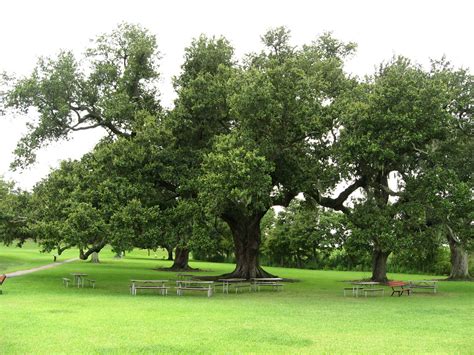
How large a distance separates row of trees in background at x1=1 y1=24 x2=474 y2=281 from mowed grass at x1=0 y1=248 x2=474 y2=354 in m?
4.60

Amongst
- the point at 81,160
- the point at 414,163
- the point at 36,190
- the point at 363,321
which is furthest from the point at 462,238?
the point at 36,190

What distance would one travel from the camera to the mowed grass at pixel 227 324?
10.6 m

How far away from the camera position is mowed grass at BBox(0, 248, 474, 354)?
417 inches

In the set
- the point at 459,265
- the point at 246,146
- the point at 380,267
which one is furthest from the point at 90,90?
the point at 459,265

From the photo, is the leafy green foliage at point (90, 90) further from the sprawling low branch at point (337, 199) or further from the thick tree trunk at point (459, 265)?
the thick tree trunk at point (459, 265)

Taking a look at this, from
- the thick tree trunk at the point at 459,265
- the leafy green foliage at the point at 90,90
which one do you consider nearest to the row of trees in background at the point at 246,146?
the leafy green foliage at the point at 90,90

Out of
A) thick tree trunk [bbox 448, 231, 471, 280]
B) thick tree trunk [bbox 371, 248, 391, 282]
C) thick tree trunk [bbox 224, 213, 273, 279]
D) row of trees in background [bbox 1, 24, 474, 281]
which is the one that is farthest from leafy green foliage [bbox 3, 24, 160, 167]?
thick tree trunk [bbox 448, 231, 471, 280]

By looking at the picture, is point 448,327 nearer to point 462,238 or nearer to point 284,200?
point 462,238

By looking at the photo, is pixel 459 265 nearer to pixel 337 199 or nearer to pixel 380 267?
pixel 380 267

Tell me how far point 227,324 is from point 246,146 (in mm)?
11803

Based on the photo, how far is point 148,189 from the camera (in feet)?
88.6

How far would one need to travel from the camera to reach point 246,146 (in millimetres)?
23984

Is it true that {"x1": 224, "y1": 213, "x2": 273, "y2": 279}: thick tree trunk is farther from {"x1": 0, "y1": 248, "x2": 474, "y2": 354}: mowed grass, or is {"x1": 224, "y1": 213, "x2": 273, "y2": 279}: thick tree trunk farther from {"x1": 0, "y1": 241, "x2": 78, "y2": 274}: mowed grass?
{"x1": 0, "y1": 241, "x2": 78, "y2": 274}: mowed grass

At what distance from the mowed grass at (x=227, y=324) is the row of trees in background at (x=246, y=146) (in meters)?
4.60
